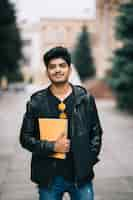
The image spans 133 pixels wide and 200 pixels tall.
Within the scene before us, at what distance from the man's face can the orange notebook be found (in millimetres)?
256

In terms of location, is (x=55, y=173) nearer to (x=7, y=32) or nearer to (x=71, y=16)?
(x=7, y=32)

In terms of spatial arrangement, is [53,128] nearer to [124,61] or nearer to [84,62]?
[124,61]

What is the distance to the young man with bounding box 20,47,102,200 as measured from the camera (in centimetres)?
337

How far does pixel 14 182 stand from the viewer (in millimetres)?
7250

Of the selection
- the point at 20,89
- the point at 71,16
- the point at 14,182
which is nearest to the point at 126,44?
the point at 14,182

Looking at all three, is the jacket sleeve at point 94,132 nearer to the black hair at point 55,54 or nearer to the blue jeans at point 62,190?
the blue jeans at point 62,190

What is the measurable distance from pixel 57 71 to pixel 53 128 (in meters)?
0.37

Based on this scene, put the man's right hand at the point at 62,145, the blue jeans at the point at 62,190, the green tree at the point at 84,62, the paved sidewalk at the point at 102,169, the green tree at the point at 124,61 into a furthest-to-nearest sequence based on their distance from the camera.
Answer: the green tree at the point at 84,62
the green tree at the point at 124,61
the paved sidewalk at the point at 102,169
the blue jeans at the point at 62,190
the man's right hand at the point at 62,145

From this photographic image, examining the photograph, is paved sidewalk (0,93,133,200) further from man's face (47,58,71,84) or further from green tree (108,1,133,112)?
green tree (108,1,133,112)

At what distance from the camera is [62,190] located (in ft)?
11.4

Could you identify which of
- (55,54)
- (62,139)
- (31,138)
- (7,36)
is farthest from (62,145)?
(7,36)

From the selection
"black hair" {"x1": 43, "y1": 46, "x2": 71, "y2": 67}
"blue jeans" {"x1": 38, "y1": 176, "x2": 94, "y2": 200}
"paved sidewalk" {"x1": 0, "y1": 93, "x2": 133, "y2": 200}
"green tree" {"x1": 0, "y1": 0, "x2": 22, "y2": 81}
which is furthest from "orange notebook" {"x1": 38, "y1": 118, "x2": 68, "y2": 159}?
"green tree" {"x1": 0, "y1": 0, "x2": 22, "y2": 81}

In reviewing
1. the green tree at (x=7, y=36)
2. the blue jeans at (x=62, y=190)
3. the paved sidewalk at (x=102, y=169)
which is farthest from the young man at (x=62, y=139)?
the green tree at (x=7, y=36)

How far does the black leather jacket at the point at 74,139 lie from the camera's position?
132 inches
